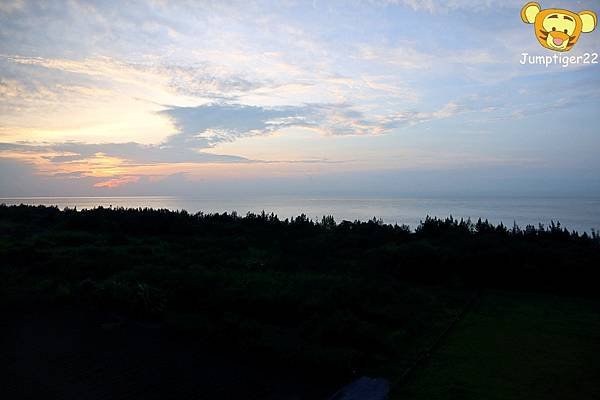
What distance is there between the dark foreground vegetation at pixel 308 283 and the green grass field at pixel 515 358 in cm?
52

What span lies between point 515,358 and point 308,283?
5.47m

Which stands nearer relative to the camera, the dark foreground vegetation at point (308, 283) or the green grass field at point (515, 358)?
the green grass field at point (515, 358)

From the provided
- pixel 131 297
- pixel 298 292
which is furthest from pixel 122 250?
pixel 298 292

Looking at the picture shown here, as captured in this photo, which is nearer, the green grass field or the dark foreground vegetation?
the green grass field

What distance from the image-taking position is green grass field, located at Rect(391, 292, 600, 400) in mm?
5531

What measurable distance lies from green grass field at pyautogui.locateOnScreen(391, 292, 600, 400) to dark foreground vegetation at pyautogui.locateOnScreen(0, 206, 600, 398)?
1.71 ft

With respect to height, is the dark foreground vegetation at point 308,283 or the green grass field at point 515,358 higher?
the dark foreground vegetation at point 308,283

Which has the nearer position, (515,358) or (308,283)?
(515,358)

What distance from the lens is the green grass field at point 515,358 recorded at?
553 cm

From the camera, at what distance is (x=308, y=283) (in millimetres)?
11055

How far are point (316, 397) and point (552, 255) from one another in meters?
9.28

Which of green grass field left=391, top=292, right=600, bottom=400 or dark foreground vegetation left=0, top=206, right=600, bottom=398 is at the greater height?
dark foreground vegetation left=0, top=206, right=600, bottom=398

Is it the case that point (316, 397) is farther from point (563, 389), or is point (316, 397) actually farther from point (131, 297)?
point (131, 297)

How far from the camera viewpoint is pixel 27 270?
41.3 ft
